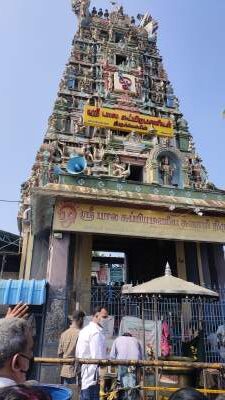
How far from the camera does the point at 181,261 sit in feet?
48.1

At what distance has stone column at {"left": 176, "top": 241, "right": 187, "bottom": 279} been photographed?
14.4 meters

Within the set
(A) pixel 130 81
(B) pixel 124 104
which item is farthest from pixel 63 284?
(A) pixel 130 81

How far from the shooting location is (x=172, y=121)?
718 inches

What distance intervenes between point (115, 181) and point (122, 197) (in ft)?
3.45

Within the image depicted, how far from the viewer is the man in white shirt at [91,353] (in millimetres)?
5035

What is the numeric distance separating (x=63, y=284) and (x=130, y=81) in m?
13.2

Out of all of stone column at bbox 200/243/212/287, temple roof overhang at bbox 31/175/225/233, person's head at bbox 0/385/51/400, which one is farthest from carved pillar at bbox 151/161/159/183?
person's head at bbox 0/385/51/400

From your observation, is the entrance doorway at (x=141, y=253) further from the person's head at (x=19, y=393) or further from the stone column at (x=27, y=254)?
the person's head at (x=19, y=393)

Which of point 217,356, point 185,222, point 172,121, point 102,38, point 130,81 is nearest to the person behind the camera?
point 217,356

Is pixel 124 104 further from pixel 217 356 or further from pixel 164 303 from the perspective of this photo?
pixel 217 356

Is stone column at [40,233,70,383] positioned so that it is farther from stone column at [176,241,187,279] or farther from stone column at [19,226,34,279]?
stone column at [176,241,187,279]

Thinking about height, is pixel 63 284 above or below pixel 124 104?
below

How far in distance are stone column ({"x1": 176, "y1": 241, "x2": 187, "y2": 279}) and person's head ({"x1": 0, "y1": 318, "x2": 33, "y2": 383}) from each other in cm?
1293

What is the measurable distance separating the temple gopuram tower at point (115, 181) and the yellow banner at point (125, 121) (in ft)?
0.18
